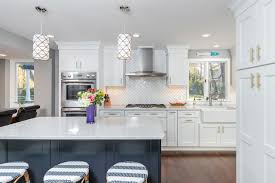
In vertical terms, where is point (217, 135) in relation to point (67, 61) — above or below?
below

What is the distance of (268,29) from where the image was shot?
6.57 ft

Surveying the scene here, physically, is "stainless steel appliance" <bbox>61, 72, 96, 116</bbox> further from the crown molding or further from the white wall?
the white wall


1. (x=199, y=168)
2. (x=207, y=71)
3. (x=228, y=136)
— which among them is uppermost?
(x=207, y=71)

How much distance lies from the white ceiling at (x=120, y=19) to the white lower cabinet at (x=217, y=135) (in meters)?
1.84

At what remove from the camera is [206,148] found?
5285 millimetres

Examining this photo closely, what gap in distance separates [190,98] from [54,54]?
3.60 meters

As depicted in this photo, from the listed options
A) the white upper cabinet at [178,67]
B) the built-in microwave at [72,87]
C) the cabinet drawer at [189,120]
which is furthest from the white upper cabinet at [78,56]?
the cabinet drawer at [189,120]

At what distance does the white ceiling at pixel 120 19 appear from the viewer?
2988mm

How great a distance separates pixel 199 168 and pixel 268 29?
2815mm

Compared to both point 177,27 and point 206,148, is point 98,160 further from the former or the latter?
point 206,148

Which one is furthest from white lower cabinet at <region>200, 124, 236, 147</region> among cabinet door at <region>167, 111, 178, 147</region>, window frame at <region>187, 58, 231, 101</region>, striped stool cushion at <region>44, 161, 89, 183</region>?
striped stool cushion at <region>44, 161, 89, 183</region>

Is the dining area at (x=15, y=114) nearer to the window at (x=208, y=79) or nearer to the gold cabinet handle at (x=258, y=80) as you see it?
the gold cabinet handle at (x=258, y=80)

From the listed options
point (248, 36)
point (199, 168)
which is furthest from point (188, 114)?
point (248, 36)

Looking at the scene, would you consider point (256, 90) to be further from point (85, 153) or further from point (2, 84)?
point (2, 84)
